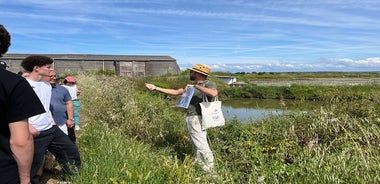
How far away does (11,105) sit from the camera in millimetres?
2188

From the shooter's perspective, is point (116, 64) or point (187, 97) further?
point (116, 64)

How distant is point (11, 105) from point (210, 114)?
11.2 feet

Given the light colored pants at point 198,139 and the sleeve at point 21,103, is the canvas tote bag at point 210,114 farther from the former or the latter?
the sleeve at point 21,103

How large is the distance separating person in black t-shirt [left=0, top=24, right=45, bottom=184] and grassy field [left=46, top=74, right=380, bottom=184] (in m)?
1.40

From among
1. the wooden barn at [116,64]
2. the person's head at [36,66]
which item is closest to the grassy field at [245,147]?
the person's head at [36,66]

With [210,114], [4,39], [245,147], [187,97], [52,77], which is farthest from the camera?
[245,147]

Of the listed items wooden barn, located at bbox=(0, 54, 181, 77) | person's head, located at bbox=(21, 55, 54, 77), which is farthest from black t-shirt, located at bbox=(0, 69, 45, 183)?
wooden barn, located at bbox=(0, 54, 181, 77)

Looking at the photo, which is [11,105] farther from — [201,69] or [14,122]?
[201,69]

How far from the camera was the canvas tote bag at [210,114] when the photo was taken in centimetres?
527

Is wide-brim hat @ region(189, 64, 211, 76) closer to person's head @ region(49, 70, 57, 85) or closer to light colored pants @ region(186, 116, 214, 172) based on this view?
light colored pants @ region(186, 116, 214, 172)

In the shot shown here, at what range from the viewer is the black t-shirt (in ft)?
7.11

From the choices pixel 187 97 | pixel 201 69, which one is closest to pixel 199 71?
pixel 201 69

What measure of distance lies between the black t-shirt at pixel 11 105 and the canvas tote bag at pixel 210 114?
318 centimetres

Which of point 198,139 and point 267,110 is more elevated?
point 198,139
